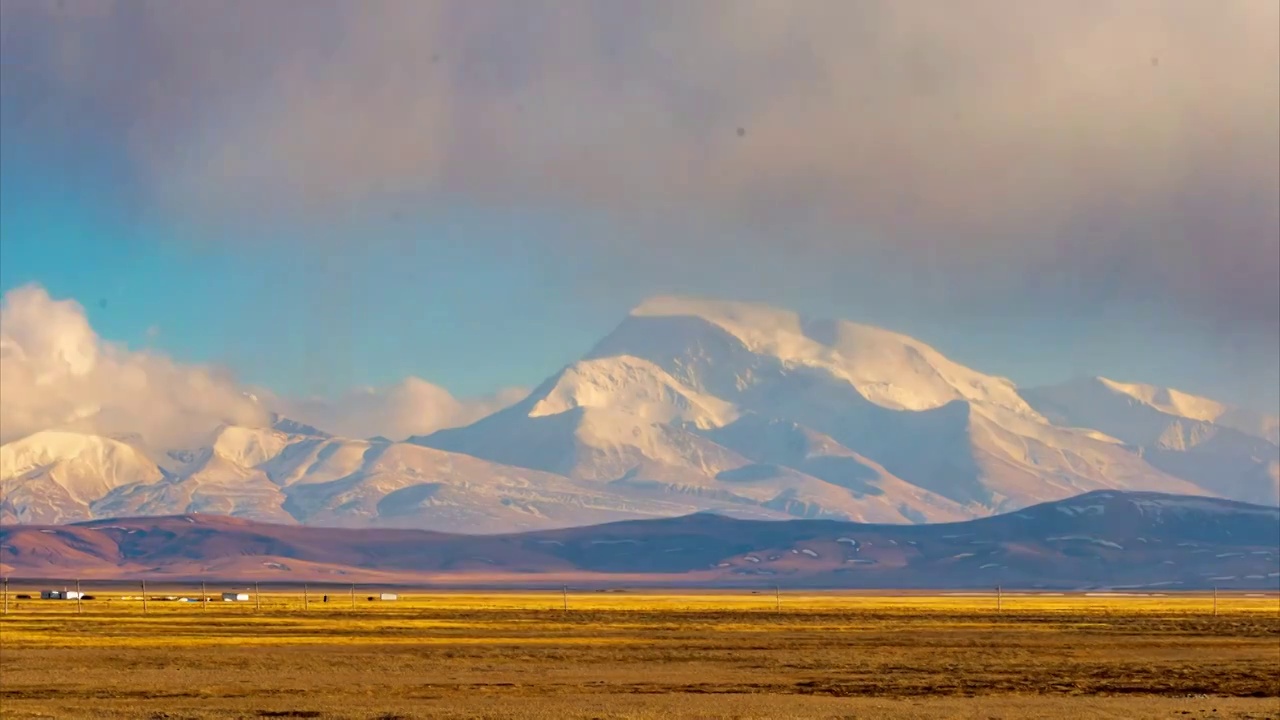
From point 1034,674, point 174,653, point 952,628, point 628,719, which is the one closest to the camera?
point 628,719

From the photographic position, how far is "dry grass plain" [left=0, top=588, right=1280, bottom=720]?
5253 cm

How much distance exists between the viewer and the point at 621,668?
68625 mm

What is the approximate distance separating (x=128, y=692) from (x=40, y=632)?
1572 inches

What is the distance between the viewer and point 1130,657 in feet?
257

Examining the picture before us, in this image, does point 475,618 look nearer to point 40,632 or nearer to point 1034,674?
point 40,632

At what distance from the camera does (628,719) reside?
4853cm

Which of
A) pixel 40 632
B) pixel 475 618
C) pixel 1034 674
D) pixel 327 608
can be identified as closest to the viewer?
pixel 1034 674

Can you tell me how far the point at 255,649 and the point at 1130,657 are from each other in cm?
3973

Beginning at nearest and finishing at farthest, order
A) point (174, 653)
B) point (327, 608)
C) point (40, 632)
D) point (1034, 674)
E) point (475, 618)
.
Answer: point (1034, 674) < point (174, 653) < point (40, 632) < point (475, 618) < point (327, 608)

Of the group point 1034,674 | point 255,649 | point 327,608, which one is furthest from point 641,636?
point 327,608

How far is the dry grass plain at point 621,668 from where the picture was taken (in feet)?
172

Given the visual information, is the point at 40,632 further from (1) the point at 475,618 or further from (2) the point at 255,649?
(1) the point at 475,618

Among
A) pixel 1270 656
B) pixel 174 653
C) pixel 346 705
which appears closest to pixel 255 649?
pixel 174 653

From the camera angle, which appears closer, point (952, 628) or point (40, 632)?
point (40, 632)
